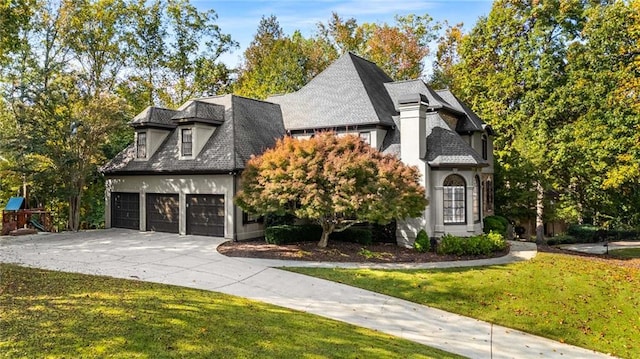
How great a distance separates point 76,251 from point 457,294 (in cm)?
1394

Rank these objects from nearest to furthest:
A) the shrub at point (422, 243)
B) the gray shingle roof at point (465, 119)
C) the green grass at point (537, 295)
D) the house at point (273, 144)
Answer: the green grass at point (537, 295) → the shrub at point (422, 243) → the house at point (273, 144) → the gray shingle roof at point (465, 119)

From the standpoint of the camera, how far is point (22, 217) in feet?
68.5

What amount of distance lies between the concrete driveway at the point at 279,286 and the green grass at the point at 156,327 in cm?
96

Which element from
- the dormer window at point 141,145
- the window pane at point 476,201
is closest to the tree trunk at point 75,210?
the dormer window at point 141,145

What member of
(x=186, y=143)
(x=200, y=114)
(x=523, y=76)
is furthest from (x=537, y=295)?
(x=523, y=76)

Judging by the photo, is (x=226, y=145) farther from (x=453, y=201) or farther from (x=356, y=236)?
(x=453, y=201)

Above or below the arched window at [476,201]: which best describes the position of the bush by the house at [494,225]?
below

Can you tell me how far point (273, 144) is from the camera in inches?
A: 878

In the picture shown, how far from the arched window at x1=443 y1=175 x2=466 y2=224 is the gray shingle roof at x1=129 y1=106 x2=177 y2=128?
15061 millimetres

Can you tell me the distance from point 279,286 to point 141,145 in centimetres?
1461

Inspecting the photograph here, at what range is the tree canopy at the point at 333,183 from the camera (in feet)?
50.9

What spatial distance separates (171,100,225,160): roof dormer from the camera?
67.7 ft

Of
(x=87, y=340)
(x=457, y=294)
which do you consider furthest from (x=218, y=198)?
(x=87, y=340)

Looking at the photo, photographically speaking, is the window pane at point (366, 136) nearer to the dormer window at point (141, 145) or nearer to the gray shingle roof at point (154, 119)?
the gray shingle roof at point (154, 119)
